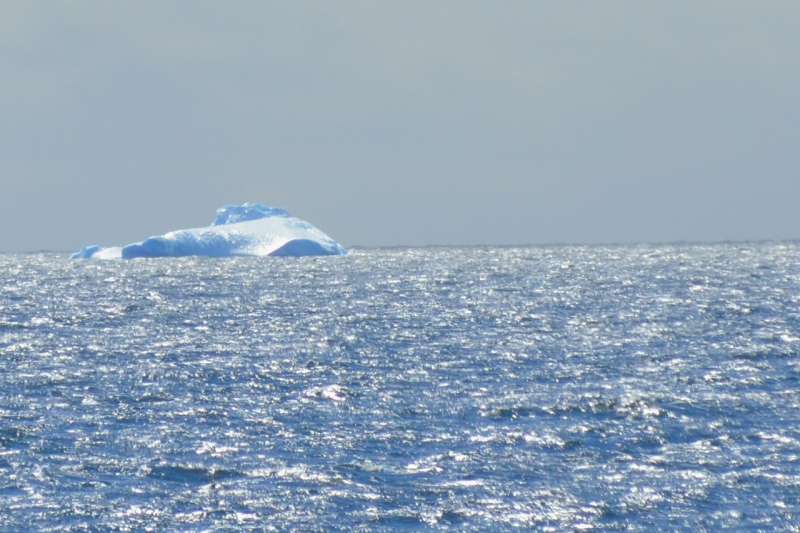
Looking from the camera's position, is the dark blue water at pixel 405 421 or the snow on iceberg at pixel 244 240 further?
the snow on iceberg at pixel 244 240

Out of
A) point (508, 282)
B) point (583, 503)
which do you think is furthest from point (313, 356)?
point (508, 282)

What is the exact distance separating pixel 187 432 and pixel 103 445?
2174mm

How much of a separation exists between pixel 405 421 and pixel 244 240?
134 metres

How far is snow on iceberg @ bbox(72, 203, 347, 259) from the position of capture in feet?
522

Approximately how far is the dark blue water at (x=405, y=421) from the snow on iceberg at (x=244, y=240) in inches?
3856

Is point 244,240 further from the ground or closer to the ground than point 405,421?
further from the ground

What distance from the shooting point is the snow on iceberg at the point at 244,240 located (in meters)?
159

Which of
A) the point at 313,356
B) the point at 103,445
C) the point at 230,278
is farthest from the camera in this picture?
the point at 230,278

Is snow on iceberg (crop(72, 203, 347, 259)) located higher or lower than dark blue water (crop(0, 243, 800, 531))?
higher

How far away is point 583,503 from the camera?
2231 cm

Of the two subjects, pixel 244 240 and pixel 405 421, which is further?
pixel 244 240

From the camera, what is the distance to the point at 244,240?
162125 millimetres

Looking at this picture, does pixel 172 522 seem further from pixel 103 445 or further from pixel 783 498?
pixel 783 498

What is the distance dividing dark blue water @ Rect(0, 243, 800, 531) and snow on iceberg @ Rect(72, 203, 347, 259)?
9793cm
